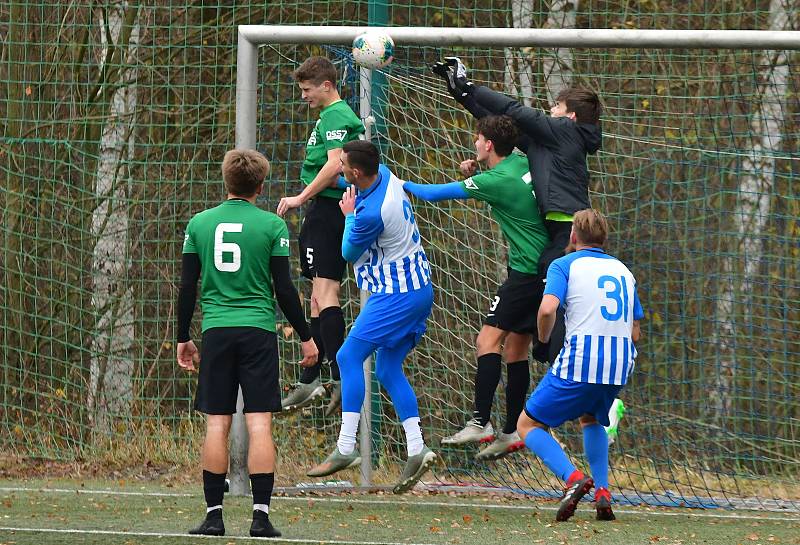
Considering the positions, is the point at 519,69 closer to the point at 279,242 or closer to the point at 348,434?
the point at 348,434

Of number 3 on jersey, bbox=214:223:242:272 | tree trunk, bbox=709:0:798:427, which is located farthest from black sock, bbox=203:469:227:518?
tree trunk, bbox=709:0:798:427

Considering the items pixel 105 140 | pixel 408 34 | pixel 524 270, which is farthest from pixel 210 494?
pixel 105 140

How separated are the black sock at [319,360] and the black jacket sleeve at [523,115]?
1.66 meters

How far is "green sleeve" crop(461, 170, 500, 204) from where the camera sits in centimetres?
773

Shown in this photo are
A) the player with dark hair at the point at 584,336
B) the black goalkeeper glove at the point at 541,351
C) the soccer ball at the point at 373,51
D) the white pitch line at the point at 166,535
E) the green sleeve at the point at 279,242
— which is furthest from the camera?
the black goalkeeper glove at the point at 541,351

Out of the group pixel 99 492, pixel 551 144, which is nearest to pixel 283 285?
pixel 551 144

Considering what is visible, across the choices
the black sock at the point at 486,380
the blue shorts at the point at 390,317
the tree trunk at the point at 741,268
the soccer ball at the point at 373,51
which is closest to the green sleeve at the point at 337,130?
the soccer ball at the point at 373,51

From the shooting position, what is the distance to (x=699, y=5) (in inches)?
559

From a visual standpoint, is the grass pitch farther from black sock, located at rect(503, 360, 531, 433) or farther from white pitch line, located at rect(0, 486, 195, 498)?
black sock, located at rect(503, 360, 531, 433)

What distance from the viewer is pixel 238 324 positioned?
6.44 meters

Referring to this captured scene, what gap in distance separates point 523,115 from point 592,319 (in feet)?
4.11

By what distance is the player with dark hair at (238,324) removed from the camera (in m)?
6.46

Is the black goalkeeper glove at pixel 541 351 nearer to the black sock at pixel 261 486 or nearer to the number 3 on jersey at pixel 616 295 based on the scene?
the number 3 on jersey at pixel 616 295

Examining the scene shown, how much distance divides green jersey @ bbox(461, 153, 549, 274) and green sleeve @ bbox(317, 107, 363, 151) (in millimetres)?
748
